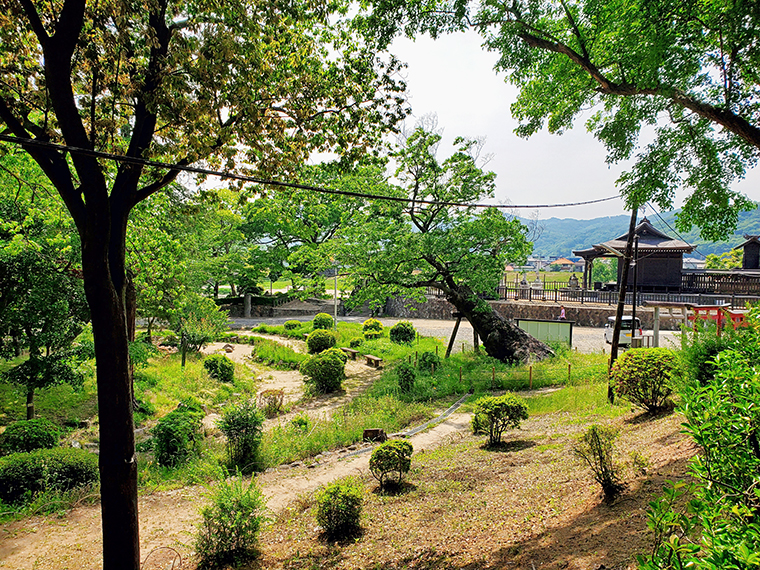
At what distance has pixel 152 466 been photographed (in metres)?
7.79

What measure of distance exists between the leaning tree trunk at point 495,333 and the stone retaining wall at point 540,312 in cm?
536

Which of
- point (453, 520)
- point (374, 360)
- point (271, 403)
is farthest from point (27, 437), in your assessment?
point (374, 360)

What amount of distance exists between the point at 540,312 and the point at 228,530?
2519 cm

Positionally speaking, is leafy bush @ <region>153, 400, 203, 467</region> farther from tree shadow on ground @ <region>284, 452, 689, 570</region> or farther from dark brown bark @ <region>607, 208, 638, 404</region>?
dark brown bark @ <region>607, 208, 638, 404</region>

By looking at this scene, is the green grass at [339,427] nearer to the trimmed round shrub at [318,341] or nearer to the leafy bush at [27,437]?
the leafy bush at [27,437]

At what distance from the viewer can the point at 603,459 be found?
4805mm

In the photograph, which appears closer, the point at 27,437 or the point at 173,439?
the point at 27,437

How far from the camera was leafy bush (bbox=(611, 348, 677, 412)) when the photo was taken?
8.01 m

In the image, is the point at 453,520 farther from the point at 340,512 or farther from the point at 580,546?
the point at 580,546

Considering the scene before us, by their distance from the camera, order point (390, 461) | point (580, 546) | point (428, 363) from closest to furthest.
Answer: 1. point (580, 546)
2. point (390, 461)
3. point (428, 363)

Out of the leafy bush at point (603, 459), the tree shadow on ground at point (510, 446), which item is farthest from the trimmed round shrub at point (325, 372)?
the leafy bush at point (603, 459)

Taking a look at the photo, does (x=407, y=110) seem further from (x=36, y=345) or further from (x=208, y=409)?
(x=208, y=409)

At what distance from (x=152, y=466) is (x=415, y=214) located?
11561mm

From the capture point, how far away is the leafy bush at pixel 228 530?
479cm
